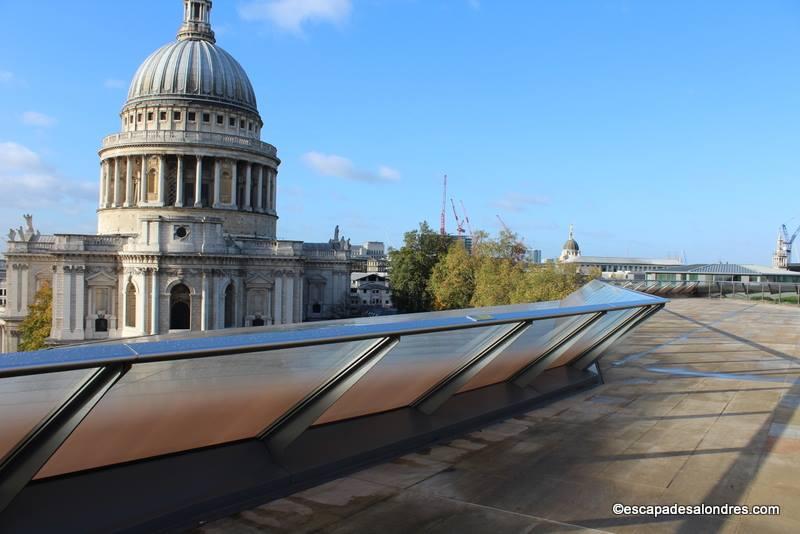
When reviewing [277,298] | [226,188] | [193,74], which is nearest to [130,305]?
[277,298]

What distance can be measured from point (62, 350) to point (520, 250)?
6864cm

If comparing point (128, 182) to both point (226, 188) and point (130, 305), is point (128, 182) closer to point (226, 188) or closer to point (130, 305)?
point (226, 188)

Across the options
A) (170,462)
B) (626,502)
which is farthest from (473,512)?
(170,462)

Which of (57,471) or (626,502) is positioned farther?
(626,502)

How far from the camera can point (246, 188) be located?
76562mm

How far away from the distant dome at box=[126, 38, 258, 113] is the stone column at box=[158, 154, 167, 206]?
845 centimetres

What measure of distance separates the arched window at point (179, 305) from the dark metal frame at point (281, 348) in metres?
55.8

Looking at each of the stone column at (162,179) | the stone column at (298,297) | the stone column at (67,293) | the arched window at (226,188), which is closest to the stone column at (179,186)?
the stone column at (162,179)

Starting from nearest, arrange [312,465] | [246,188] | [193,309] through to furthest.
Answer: [312,465], [193,309], [246,188]

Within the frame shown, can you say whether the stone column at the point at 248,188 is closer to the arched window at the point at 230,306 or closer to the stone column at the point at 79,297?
the arched window at the point at 230,306

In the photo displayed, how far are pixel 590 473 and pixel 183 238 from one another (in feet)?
194

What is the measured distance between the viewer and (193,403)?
6508 mm

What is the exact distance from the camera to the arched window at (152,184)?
74.5 meters

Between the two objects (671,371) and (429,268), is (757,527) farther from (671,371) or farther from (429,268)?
(429,268)
